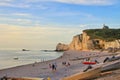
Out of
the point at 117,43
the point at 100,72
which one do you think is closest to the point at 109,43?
the point at 117,43

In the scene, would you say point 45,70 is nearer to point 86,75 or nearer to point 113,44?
point 86,75

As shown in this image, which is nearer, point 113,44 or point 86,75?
point 86,75

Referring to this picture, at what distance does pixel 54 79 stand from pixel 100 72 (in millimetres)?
13540

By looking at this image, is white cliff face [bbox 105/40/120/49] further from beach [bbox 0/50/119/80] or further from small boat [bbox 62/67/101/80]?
small boat [bbox 62/67/101/80]

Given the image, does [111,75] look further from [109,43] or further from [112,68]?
[109,43]

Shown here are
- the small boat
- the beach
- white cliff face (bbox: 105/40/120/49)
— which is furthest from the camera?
white cliff face (bbox: 105/40/120/49)

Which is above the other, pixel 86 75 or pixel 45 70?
pixel 86 75

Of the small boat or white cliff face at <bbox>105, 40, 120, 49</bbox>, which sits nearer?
the small boat

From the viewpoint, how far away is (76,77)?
14.9 meters

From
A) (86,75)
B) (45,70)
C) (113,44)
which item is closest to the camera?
(86,75)

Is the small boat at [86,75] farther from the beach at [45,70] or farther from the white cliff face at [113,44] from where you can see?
the white cliff face at [113,44]

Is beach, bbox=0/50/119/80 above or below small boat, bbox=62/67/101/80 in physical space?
below

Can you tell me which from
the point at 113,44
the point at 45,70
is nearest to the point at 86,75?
the point at 45,70

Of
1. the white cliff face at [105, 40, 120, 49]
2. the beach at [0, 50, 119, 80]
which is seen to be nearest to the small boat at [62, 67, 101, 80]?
the beach at [0, 50, 119, 80]
